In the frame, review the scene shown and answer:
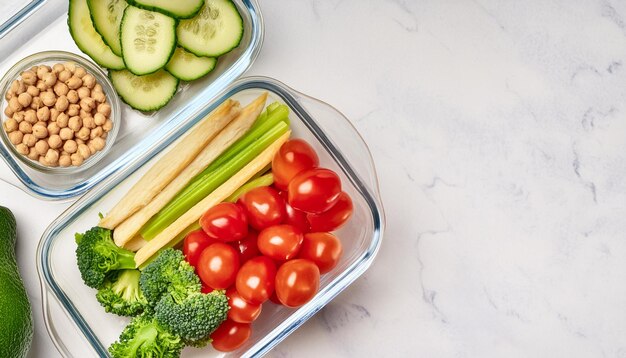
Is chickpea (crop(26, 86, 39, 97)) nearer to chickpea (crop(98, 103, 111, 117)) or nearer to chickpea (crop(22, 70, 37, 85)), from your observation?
chickpea (crop(22, 70, 37, 85))

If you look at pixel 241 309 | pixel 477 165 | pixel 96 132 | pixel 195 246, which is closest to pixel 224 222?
pixel 195 246

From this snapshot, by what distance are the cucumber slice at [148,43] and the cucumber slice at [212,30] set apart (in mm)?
36

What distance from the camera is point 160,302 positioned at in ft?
5.80

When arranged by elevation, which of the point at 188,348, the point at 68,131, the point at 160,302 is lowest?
the point at 188,348

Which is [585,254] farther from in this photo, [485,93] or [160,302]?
[160,302]

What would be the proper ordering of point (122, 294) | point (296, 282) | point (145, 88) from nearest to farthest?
point (296, 282) < point (122, 294) < point (145, 88)

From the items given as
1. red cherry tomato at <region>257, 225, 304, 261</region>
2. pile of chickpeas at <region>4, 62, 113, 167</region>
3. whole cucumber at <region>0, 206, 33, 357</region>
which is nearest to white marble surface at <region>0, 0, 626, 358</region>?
whole cucumber at <region>0, 206, 33, 357</region>

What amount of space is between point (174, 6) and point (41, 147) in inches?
18.1

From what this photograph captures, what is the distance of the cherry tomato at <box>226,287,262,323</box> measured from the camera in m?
1.78

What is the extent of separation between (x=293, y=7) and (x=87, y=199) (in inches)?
26.9

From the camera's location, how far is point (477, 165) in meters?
2.02

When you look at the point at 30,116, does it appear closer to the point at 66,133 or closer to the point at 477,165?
the point at 66,133

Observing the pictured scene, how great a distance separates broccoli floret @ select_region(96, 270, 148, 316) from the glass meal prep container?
0.24 m

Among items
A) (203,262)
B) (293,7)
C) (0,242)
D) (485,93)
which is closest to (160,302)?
(203,262)
